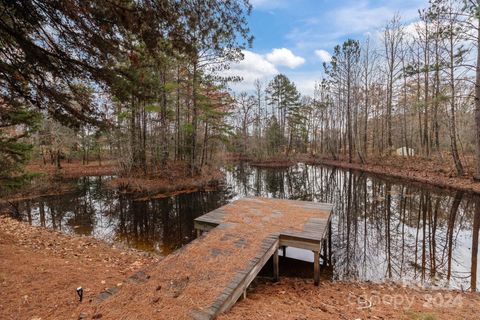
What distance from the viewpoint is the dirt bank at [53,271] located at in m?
2.74

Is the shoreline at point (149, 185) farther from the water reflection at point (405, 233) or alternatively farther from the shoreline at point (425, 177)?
the shoreline at point (425, 177)

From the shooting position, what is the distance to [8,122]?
15.9ft

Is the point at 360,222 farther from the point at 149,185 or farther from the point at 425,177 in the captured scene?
the point at 149,185

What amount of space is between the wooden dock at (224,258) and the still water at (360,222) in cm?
129

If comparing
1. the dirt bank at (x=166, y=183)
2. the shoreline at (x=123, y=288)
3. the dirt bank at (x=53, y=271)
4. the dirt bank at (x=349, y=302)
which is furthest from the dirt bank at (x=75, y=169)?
the dirt bank at (x=349, y=302)

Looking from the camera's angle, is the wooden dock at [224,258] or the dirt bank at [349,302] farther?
the dirt bank at [349,302]

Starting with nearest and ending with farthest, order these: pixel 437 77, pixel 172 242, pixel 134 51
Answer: pixel 134 51 → pixel 172 242 → pixel 437 77

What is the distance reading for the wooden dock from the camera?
269 cm

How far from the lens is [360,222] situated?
8484 mm

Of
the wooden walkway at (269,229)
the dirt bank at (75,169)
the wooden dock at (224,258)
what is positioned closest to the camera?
the wooden dock at (224,258)

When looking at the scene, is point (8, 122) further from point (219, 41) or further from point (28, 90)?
point (219, 41)

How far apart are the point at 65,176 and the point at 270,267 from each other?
20.5 metres

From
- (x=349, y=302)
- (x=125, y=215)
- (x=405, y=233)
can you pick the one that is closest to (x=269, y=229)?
(x=349, y=302)

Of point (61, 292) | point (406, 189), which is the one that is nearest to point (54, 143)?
point (61, 292)
